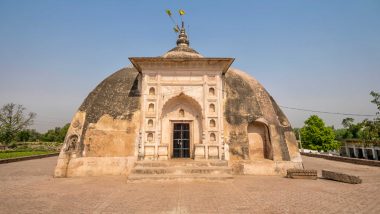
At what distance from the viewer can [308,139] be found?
42.2 meters

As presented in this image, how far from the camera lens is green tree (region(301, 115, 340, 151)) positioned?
40.9 metres

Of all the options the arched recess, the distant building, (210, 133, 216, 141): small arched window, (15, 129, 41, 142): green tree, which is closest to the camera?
(210, 133, 216, 141): small arched window

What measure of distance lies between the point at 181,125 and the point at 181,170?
3575 mm

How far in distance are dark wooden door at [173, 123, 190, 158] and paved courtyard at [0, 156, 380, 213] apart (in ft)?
12.0

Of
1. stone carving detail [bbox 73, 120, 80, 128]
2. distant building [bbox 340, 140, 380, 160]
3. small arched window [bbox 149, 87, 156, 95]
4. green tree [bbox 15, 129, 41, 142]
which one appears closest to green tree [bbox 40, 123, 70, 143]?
green tree [bbox 15, 129, 41, 142]

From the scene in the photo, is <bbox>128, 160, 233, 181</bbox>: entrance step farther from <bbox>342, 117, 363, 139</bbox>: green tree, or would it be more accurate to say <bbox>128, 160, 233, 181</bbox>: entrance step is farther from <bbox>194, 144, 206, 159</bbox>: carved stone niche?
<bbox>342, 117, 363, 139</bbox>: green tree

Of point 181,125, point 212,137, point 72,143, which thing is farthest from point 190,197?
point 72,143

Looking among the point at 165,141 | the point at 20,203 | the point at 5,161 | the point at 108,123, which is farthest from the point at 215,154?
the point at 5,161

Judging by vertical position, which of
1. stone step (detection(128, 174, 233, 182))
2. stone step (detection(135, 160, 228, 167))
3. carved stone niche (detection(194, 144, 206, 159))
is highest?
carved stone niche (detection(194, 144, 206, 159))

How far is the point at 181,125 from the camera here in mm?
13891

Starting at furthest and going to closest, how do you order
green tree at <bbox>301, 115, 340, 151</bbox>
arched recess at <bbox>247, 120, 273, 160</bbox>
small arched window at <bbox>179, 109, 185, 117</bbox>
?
green tree at <bbox>301, 115, 340, 151</bbox> < small arched window at <bbox>179, 109, 185, 117</bbox> < arched recess at <bbox>247, 120, 273, 160</bbox>

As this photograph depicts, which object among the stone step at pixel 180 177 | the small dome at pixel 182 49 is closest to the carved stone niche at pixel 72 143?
the stone step at pixel 180 177

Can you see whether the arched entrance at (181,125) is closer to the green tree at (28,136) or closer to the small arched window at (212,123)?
the small arched window at (212,123)

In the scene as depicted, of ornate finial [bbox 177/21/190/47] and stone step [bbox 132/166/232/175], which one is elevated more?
ornate finial [bbox 177/21/190/47]
